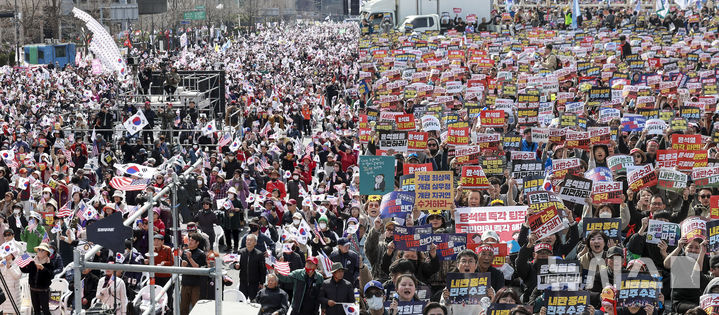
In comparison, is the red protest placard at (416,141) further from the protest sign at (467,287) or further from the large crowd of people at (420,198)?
the protest sign at (467,287)

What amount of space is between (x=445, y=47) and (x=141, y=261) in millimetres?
25822

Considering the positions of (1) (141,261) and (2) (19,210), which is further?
(2) (19,210)

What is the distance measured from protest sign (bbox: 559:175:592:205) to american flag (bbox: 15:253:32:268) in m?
6.07

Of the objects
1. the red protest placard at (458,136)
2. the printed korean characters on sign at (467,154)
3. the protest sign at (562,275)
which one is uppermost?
the red protest placard at (458,136)

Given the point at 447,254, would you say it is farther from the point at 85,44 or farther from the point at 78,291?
the point at 85,44

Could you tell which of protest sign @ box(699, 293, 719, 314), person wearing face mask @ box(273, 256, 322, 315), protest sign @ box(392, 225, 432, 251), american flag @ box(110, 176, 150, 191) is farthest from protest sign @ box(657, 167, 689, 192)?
american flag @ box(110, 176, 150, 191)

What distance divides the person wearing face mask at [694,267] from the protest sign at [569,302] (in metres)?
1.39

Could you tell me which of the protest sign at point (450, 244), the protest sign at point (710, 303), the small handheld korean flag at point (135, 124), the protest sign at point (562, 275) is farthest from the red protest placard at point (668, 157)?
the small handheld korean flag at point (135, 124)

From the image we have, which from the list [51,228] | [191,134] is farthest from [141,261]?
[191,134]

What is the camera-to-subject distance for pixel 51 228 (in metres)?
15.6

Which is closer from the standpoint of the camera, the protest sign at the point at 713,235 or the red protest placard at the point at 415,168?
the protest sign at the point at 713,235

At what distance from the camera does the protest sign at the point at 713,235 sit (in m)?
10.1

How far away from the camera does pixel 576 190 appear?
479 inches

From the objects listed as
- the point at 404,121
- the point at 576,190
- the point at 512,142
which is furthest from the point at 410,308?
the point at 404,121
